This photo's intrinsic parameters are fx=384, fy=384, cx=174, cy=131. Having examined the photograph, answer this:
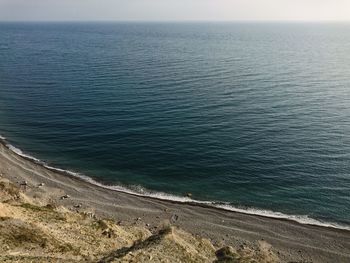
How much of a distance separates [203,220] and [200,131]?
2820cm

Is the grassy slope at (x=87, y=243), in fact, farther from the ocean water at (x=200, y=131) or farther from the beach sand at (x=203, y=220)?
the ocean water at (x=200, y=131)

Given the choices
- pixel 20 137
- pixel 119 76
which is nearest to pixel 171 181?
pixel 20 137

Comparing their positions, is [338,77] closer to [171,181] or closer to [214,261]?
[171,181]

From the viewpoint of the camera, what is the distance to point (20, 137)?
254 feet

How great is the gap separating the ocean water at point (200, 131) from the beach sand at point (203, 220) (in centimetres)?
304

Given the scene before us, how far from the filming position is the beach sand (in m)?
45.3

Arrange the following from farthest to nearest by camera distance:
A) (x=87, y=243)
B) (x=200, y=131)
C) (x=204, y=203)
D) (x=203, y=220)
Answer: (x=200, y=131), (x=204, y=203), (x=203, y=220), (x=87, y=243)

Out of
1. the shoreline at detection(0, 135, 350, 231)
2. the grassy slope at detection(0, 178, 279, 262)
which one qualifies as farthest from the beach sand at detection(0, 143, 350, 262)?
the grassy slope at detection(0, 178, 279, 262)

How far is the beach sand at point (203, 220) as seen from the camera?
45.3 metres

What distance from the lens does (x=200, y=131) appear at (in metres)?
76.0

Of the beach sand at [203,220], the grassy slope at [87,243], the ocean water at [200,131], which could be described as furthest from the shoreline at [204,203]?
the grassy slope at [87,243]

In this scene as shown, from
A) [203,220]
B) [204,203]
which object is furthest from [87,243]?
[204,203]

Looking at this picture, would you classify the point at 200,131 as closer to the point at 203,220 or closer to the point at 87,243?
the point at 203,220

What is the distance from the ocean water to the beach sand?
3.04 metres
